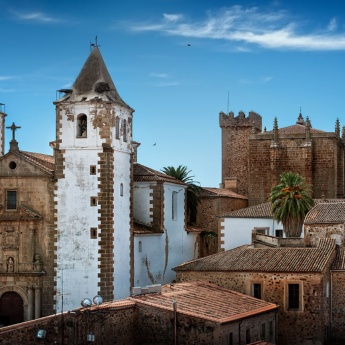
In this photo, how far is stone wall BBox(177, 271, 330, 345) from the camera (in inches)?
1806

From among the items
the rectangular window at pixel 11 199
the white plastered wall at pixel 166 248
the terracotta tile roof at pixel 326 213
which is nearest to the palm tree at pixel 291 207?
the terracotta tile roof at pixel 326 213

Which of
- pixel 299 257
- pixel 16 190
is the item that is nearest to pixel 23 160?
pixel 16 190

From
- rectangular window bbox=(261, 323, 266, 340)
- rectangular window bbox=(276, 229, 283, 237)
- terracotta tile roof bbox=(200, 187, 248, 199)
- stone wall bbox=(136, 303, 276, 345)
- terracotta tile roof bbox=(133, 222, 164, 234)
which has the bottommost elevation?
rectangular window bbox=(261, 323, 266, 340)

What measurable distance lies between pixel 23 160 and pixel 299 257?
15.1m

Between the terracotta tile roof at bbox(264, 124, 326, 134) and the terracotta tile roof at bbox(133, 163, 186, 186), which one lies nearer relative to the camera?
the terracotta tile roof at bbox(133, 163, 186, 186)

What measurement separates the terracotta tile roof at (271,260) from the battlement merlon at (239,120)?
2893 centimetres

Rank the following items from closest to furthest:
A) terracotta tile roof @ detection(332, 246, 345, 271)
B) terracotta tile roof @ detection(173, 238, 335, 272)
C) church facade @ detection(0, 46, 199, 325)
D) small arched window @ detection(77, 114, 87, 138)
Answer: terracotta tile roof @ detection(173, 238, 335, 272) → terracotta tile roof @ detection(332, 246, 345, 271) → church facade @ detection(0, 46, 199, 325) → small arched window @ detection(77, 114, 87, 138)

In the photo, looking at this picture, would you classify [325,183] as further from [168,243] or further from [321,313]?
[321,313]

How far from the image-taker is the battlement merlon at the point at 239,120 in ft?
260

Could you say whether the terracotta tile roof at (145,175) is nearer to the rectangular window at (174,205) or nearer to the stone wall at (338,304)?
the rectangular window at (174,205)

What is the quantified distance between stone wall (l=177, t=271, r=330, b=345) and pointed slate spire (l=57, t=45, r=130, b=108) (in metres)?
11.5

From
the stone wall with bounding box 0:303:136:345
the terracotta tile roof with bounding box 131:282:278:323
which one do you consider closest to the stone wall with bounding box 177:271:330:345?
the terracotta tile roof with bounding box 131:282:278:323

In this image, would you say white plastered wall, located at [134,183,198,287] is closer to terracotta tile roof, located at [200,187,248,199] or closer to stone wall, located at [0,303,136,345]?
terracotta tile roof, located at [200,187,248,199]

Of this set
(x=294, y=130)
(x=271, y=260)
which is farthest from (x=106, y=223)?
(x=294, y=130)
